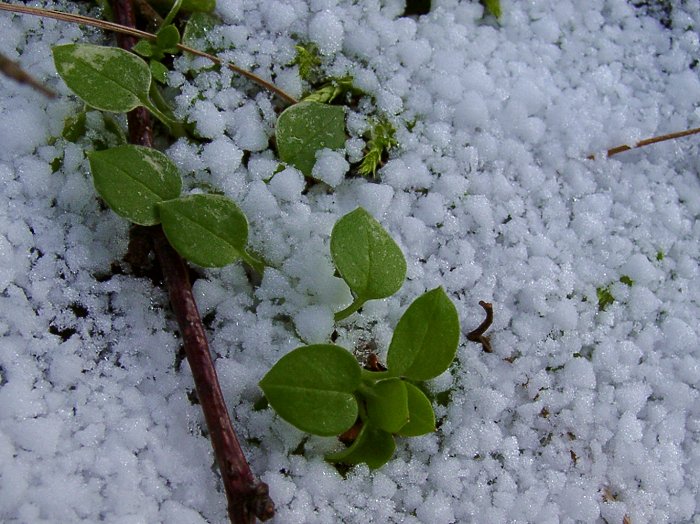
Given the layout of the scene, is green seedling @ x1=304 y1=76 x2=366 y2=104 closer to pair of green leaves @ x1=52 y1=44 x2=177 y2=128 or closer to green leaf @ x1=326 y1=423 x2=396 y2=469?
pair of green leaves @ x1=52 y1=44 x2=177 y2=128

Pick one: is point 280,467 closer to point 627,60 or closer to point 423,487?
point 423,487

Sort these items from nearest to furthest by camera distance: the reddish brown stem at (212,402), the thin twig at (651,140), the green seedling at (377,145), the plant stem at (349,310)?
the reddish brown stem at (212,402)
the plant stem at (349,310)
the green seedling at (377,145)
the thin twig at (651,140)

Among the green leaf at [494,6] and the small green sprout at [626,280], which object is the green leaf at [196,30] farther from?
the small green sprout at [626,280]

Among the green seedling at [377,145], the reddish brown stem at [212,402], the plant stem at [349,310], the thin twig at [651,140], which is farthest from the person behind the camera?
the thin twig at [651,140]

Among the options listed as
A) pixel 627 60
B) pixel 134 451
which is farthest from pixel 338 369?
pixel 627 60

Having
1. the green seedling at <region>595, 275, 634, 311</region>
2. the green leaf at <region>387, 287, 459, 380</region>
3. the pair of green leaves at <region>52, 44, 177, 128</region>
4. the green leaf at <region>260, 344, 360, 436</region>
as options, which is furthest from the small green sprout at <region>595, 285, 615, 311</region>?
the pair of green leaves at <region>52, 44, 177, 128</region>

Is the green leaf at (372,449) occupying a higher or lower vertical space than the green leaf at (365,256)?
lower

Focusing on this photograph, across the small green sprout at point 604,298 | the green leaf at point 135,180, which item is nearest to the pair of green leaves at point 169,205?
the green leaf at point 135,180
